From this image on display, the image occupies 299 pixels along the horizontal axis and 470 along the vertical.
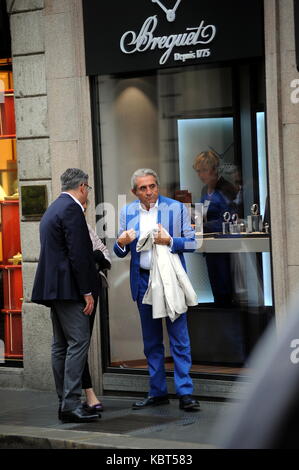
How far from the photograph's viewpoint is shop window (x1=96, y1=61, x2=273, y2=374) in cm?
863

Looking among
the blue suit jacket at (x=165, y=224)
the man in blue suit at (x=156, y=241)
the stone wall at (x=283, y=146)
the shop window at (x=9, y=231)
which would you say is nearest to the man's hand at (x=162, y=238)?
the man in blue suit at (x=156, y=241)

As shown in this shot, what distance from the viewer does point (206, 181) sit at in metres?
8.91

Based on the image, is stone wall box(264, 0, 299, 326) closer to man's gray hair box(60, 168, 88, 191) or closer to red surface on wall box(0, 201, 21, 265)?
man's gray hair box(60, 168, 88, 191)

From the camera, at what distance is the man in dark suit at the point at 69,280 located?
7.64 metres

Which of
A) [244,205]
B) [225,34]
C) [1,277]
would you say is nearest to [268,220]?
[244,205]

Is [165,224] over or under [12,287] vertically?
over

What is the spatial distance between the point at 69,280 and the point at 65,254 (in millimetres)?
208

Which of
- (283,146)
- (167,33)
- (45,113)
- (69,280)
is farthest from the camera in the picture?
(45,113)

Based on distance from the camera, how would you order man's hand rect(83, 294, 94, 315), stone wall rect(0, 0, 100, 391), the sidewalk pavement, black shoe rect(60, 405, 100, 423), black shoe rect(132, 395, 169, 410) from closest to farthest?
1. the sidewalk pavement
2. man's hand rect(83, 294, 94, 315)
3. black shoe rect(60, 405, 100, 423)
4. black shoe rect(132, 395, 169, 410)
5. stone wall rect(0, 0, 100, 391)

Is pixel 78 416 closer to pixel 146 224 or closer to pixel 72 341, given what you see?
pixel 72 341

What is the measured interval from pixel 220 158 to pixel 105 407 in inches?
96.9

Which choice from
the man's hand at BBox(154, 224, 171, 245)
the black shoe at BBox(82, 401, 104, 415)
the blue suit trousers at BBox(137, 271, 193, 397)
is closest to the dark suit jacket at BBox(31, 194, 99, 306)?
the man's hand at BBox(154, 224, 171, 245)

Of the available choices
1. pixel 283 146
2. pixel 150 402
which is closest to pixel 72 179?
pixel 283 146

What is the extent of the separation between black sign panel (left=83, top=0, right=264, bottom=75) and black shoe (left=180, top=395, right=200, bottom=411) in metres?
2.94
